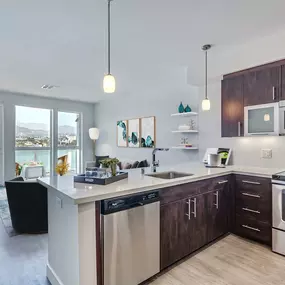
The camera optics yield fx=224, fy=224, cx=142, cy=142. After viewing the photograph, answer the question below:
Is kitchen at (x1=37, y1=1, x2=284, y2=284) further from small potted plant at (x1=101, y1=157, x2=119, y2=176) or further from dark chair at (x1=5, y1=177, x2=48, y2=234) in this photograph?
dark chair at (x1=5, y1=177, x2=48, y2=234)

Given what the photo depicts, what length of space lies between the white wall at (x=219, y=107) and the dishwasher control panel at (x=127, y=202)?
2.08 m

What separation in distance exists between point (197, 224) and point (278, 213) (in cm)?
96

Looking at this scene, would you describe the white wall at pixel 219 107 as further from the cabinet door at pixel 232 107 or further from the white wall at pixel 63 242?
the white wall at pixel 63 242

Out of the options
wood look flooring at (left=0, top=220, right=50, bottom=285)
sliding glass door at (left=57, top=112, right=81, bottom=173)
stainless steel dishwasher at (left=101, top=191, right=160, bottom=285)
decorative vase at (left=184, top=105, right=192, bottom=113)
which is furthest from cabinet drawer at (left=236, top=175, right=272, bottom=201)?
sliding glass door at (left=57, top=112, right=81, bottom=173)

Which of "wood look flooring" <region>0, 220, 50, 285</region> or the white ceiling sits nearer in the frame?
"wood look flooring" <region>0, 220, 50, 285</region>

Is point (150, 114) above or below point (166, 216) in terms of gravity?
above

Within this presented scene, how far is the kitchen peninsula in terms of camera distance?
5.41 feet

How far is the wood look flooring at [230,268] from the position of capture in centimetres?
211

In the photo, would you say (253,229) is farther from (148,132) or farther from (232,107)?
(148,132)

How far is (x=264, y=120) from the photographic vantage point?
3.07m

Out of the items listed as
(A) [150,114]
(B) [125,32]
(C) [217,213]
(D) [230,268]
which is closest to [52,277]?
(D) [230,268]

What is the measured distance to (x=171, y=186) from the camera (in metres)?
2.23

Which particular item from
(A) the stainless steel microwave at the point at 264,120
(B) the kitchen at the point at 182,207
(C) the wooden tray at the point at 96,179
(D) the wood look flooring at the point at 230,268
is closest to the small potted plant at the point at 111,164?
(C) the wooden tray at the point at 96,179

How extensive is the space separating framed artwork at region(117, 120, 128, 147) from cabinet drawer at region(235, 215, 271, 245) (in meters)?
4.18
